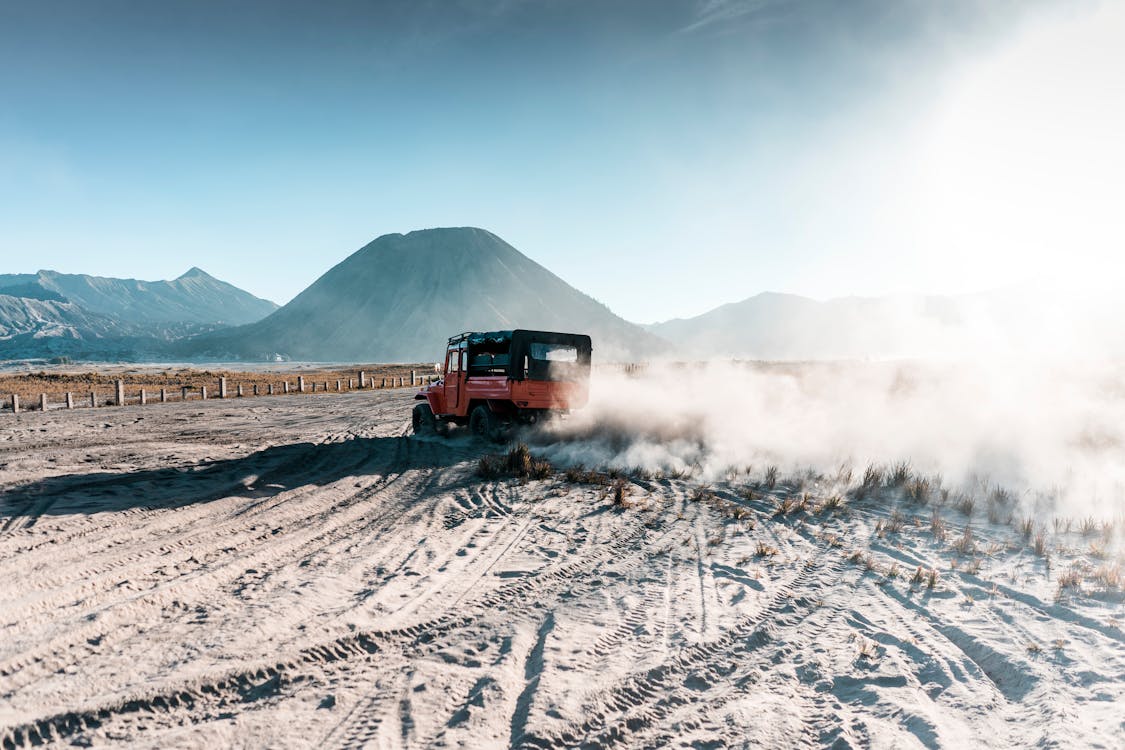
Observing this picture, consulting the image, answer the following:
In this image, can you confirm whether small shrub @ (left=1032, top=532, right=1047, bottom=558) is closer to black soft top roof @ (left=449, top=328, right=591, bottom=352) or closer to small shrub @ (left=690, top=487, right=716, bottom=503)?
small shrub @ (left=690, top=487, right=716, bottom=503)

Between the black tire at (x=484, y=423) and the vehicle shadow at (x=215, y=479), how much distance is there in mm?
698

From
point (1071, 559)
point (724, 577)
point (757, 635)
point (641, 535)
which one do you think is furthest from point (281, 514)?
point (1071, 559)

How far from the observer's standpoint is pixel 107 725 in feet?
12.2

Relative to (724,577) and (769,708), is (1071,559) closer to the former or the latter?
(724,577)

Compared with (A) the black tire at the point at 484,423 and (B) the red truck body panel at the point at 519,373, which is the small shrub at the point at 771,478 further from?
(A) the black tire at the point at 484,423

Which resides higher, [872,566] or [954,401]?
[954,401]

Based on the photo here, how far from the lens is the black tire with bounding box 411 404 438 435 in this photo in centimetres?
1877

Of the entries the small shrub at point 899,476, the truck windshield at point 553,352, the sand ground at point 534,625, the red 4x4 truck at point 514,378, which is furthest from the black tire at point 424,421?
the small shrub at point 899,476

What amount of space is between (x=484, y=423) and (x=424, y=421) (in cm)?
355

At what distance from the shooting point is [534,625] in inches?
210

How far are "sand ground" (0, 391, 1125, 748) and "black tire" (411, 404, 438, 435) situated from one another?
28.0 feet

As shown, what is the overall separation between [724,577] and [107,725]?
18.2 ft

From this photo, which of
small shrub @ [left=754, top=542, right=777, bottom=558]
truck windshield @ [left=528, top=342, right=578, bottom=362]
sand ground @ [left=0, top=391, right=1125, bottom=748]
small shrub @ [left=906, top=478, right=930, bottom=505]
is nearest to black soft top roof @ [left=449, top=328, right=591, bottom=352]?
truck windshield @ [left=528, top=342, right=578, bottom=362]

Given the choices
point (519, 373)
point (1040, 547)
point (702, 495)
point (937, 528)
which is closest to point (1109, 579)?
point (1040, 547)
